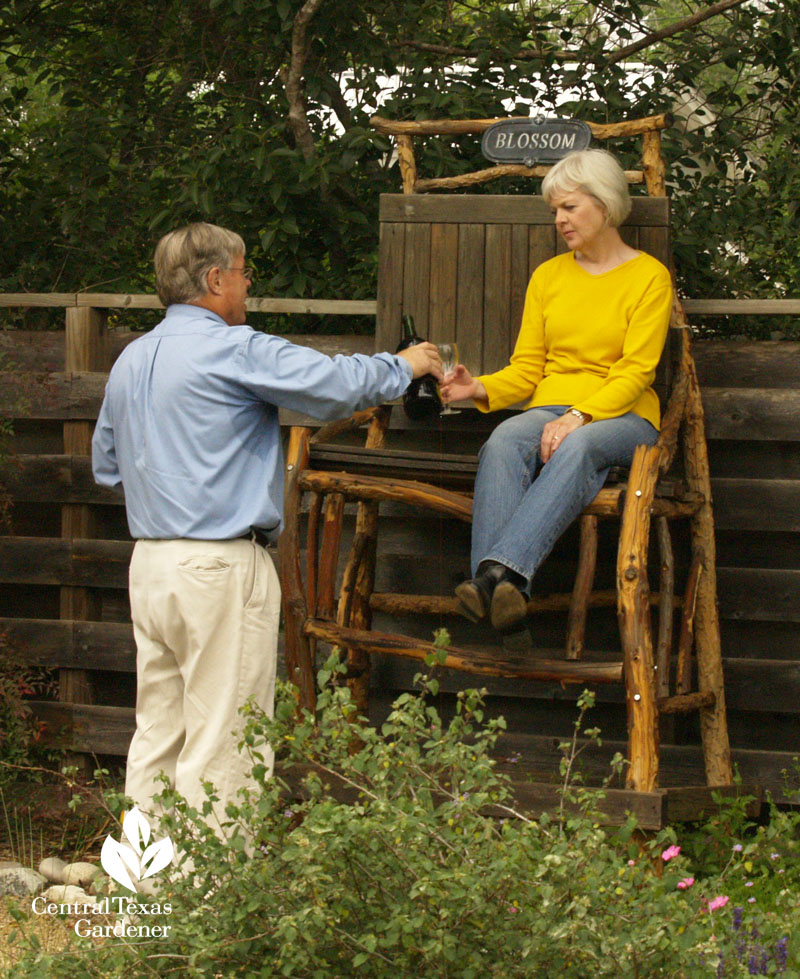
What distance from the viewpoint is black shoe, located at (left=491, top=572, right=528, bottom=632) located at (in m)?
3.19

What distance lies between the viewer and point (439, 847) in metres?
2.30

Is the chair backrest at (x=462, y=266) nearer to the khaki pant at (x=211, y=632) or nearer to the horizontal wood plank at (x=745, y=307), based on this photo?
the horizontal wood plank at (x=745, y=307)

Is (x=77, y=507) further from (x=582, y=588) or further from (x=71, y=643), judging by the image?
(x=582, y=588)

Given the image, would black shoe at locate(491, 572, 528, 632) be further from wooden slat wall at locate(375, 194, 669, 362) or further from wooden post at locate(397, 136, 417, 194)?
wooden post at locate(397, 136, 417, 194)

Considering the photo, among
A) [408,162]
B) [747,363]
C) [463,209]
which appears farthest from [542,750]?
[408,162]

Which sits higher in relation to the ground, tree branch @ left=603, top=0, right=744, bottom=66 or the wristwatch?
tree branch @ left=603, top=0, right=744, bottom=66

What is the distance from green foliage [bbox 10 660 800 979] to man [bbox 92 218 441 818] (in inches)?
24.6

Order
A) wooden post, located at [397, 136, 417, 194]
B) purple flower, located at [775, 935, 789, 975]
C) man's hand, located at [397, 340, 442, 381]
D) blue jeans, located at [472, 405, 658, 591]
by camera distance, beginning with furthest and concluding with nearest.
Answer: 1. wooden post, located at [397, 136, 417, 194]
2. man's hand, located at [397, 340, 442, 381]
3. blue jeans, located at [472, 405, 658, 591]
4. purple flower, located at [775, 935, 789, 975]

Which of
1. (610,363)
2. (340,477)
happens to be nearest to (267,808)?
(340,477)

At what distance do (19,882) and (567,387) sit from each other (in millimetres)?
2045

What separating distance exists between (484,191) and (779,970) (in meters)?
3.10

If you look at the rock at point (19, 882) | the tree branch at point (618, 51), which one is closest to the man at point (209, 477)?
the rock at point (19, 882)

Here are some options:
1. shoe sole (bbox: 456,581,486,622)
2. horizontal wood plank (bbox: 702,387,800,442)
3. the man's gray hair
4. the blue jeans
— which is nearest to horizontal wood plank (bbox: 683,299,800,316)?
horizontal wood plank (bbox: 702,387,800,442)

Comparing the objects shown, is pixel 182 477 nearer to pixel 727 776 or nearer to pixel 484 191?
pixel 727 776
